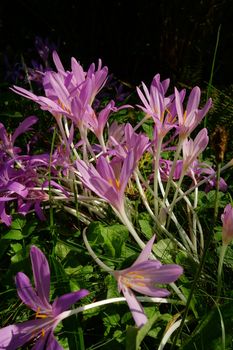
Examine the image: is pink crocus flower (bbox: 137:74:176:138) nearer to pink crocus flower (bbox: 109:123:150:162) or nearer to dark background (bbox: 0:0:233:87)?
pink crocus flower (bbox: 109:123:150:162)

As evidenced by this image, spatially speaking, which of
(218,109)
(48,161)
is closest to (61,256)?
(48,161)

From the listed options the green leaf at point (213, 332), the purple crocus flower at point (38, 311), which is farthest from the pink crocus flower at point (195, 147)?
the purple crocus flower at point (38, 311)

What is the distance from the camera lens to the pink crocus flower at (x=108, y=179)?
85cm

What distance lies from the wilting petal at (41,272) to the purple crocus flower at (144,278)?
12 centimetres

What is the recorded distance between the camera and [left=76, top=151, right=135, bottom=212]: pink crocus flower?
2.80ft

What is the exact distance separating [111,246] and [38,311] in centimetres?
34

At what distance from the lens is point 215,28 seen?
9.47ft

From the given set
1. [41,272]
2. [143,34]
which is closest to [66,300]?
[41,272]

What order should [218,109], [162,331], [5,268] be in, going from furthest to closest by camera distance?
[218,109]
[5,268]
[162,331]

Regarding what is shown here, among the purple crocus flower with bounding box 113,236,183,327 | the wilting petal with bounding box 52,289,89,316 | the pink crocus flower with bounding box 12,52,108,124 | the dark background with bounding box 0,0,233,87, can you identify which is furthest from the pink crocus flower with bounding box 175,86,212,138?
the dark background with bounding box 0,0,233,87

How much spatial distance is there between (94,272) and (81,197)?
0.77ft

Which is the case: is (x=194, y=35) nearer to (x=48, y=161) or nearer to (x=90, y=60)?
(x=90, y=60)

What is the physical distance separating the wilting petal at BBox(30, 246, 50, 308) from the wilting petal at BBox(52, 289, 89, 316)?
3 centimetres

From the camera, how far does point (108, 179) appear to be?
0.89 meters
